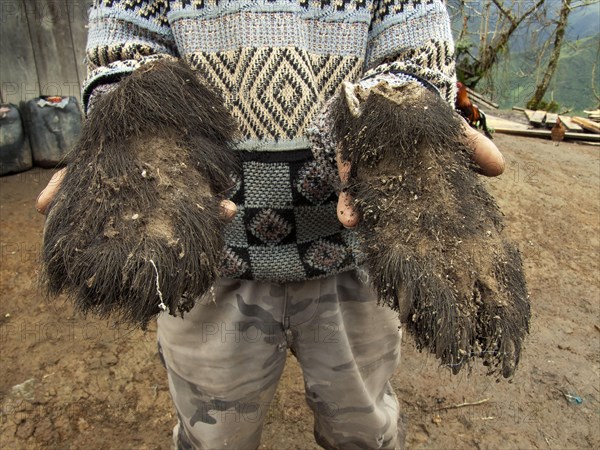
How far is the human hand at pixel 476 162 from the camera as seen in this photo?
907mm

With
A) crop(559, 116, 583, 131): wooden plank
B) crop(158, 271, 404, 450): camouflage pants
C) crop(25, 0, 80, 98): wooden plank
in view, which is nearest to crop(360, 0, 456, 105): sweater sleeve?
crop(158, 271, 404, 450): camouflage pants

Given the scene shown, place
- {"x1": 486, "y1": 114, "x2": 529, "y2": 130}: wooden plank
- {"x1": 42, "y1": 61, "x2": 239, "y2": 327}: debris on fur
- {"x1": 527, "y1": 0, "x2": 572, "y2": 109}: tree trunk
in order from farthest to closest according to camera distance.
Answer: {"x1": 527, "y1": 0, "x2": 572, "y2": 109}: tree trunk
{"x1": 486, "y1": 114, "x2": 529, "y2": 130}: wooden plank
{"x1": 42, "y1": 61, "x2": 239, "y2": 327}: debris on fur

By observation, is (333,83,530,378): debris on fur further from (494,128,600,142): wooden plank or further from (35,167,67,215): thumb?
(494,128,600,142): wooden plank

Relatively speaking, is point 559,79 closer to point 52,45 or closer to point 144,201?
point 52,45

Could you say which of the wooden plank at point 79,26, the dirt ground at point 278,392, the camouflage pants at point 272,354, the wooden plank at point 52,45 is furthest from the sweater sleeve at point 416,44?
the wooden plank at point 52,45

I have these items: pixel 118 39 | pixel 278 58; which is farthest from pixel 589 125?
pixel 118 39

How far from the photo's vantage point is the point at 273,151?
3.33ft

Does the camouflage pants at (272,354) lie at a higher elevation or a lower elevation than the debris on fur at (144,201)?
lower

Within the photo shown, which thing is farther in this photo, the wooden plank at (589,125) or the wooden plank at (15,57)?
the wooden plank at (589,125)

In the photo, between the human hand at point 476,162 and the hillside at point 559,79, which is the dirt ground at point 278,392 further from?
the hillside at point 559,79

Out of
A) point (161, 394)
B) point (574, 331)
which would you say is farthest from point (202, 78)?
point (574, 331)

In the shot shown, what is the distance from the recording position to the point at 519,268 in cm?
90

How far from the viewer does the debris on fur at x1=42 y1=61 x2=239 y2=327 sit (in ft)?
2.51

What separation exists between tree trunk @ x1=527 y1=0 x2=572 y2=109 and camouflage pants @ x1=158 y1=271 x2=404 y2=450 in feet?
35.9
